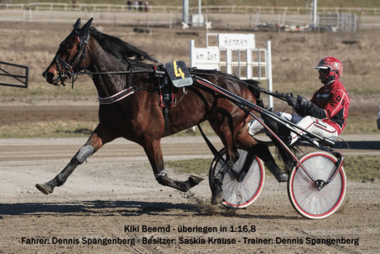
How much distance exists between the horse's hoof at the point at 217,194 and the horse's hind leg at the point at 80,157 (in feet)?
4.42

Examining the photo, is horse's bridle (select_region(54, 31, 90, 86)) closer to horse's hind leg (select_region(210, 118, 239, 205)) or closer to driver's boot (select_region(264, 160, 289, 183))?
horse's hind leg (select_region(210, 118, 239, 205))

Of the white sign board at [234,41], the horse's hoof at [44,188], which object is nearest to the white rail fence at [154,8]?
the white sign board at [234,41]

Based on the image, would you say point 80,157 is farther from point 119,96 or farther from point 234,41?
point 234,41

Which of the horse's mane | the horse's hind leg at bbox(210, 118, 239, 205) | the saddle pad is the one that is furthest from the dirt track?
the horse's mane

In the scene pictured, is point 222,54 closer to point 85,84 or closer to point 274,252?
point 85,84

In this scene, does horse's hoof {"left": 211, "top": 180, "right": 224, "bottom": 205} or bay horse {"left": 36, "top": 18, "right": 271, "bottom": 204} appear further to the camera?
horse's hoof {"left": 211, "top": 180, "right": 224, "bottom": 205}

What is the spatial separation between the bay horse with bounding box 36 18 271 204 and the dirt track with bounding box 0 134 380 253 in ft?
1.57

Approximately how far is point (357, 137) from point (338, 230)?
9567 millimetres

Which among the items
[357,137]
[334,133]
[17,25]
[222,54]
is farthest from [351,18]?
[334,133]

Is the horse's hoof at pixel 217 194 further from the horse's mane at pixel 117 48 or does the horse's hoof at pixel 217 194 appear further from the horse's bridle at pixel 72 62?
the horse's bridle at pixel 72 62

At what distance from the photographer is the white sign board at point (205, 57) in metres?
14.3

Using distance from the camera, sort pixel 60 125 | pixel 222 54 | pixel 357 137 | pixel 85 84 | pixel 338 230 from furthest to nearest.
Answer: pixel 222 54
pixel 85 84
pixel 60 125
pixel 357 137
pixel 338 230

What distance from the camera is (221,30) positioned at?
35.7 meters

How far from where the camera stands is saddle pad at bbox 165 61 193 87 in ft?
19.8
